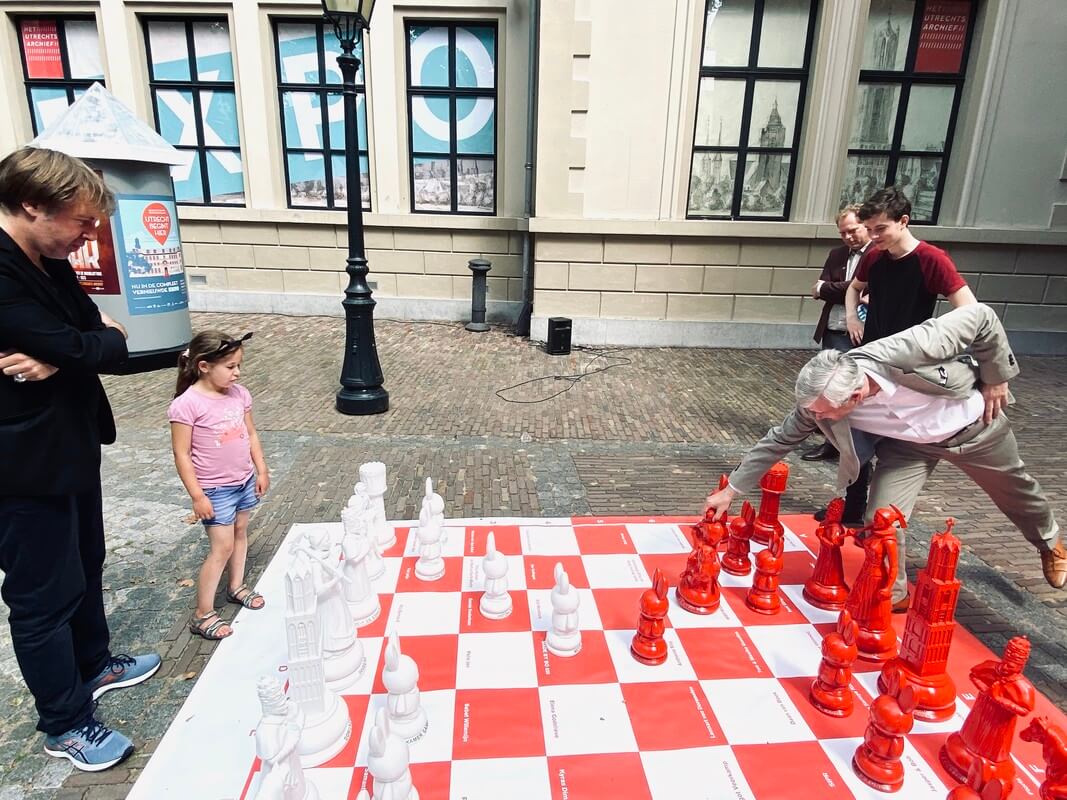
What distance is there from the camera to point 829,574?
2.72m

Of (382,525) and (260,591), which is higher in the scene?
(382,525)

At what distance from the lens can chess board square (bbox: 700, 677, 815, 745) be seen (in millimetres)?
1995

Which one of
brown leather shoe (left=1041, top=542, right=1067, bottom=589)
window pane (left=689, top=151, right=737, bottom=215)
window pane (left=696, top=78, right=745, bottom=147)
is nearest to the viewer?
brown leather shoe (left=1041, top=542, right=1067, bottom=589)

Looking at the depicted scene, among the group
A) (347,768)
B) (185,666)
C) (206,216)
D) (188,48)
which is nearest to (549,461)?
(185,666)

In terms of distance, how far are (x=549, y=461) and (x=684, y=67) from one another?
6.06 meters

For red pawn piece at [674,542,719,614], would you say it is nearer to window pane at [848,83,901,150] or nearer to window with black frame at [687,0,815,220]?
window with black frame at [687,0,815,220]

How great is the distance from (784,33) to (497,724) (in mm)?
9425

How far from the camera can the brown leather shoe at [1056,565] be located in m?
3.03

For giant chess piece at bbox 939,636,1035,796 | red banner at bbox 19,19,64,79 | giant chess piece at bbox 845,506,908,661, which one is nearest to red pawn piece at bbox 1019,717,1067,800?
giant chess piece at bbox 939,636,1035,796

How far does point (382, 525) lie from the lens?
10.2ft

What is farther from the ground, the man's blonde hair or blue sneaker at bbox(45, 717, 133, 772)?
the man's blonde hair

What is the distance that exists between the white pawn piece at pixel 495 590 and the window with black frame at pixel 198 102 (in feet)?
32.1

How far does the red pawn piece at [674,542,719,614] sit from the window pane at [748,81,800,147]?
Result: 7.84m

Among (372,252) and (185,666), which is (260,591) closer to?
(185,666)
